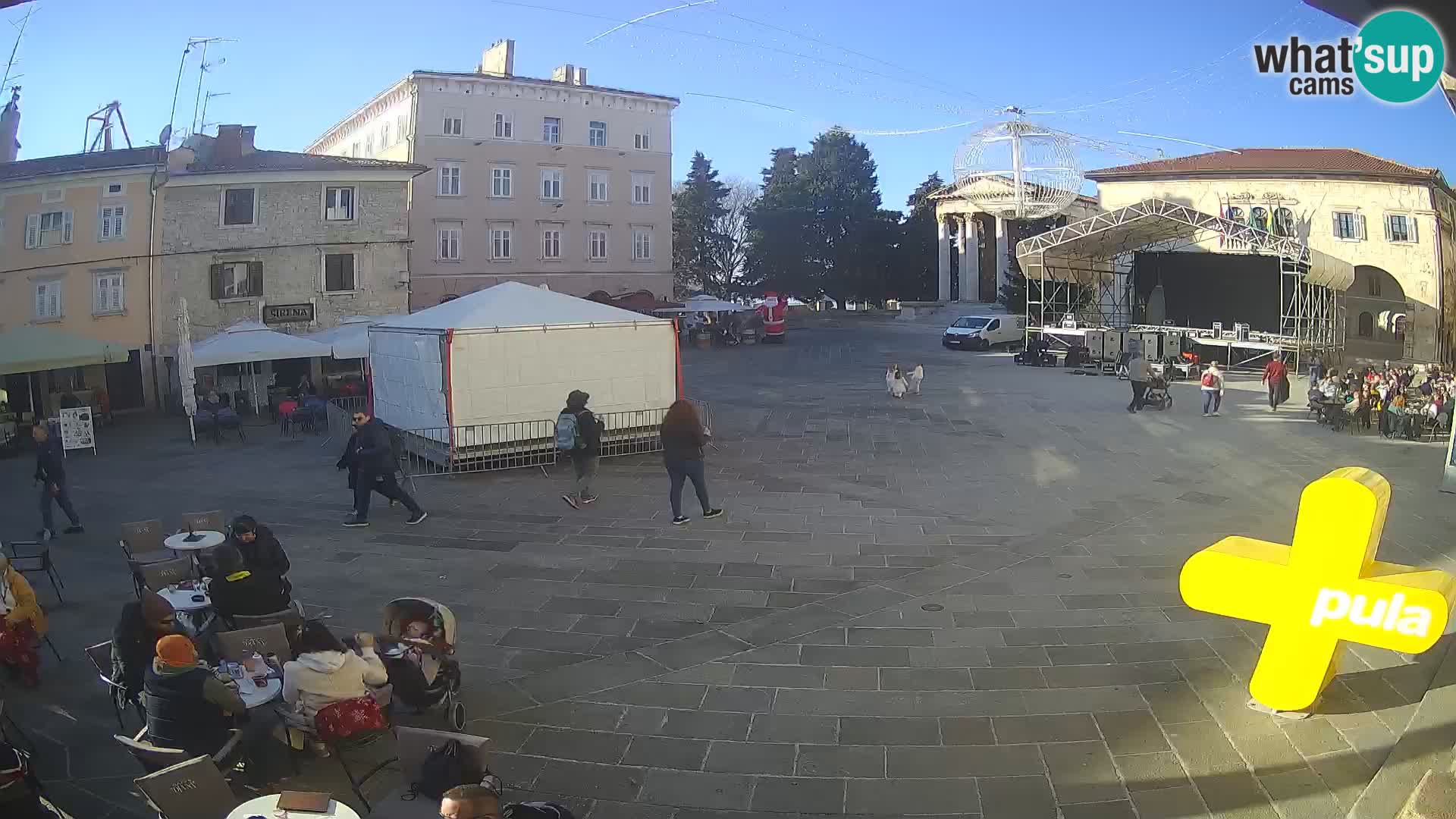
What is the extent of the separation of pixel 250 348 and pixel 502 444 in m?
8.51

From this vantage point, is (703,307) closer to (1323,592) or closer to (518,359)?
(518,359)

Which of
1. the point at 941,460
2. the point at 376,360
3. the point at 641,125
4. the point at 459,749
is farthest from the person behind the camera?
the point at 641,125

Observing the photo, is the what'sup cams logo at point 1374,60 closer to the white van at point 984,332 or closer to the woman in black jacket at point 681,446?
the woman in black jacket at point 681,446

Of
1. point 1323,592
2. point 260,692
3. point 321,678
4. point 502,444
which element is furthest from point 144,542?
point 1323,592

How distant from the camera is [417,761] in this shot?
4.19 m

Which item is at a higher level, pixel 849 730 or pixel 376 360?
pixel 376 360

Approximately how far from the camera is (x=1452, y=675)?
576cm

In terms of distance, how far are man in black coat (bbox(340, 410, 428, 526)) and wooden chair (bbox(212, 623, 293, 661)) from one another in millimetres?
4806

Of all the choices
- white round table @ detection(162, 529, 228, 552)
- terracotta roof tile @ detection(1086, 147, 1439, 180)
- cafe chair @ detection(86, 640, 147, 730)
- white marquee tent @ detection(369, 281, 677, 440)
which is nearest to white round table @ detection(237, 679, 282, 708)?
cafe chair @ detection(86, 640, 147, 730)

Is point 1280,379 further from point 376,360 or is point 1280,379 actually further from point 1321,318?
point 376,360

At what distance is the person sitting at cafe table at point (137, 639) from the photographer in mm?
5277

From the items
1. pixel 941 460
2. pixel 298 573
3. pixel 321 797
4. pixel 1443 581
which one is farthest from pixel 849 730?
pixel 941 460

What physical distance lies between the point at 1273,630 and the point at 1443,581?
85cm

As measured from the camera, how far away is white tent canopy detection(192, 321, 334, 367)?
731 inches
